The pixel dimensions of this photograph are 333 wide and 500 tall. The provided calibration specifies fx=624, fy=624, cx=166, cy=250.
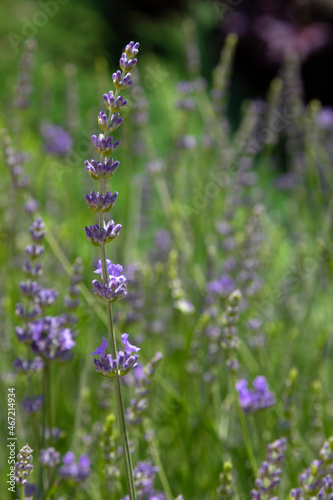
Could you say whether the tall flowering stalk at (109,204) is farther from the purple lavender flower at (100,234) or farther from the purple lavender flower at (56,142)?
the purple lavender flower at (56,142)

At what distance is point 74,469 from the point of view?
37.5 inches

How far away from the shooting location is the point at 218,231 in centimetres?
179

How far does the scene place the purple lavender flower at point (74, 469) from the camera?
0.96 meters

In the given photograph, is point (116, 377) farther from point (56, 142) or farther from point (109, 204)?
point (56, 142)

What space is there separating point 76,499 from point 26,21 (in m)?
4.51

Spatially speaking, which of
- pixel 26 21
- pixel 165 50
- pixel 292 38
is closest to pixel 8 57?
pixel 26 21

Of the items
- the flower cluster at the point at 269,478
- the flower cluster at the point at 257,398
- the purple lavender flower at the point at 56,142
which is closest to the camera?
the flower cluster at the point at 269,478

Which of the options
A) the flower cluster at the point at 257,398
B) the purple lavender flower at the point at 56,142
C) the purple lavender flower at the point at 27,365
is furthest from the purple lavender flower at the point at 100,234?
the purple lavender flower at the point at 56,142

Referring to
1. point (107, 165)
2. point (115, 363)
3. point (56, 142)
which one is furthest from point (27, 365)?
point (56, 142)

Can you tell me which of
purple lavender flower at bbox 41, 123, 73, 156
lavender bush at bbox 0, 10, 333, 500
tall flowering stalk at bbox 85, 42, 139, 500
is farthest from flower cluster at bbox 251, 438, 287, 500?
purple lavender flower at bbox 41, 123, 73, 156

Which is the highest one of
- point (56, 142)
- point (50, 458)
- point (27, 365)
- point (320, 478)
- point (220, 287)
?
point (56, 142)

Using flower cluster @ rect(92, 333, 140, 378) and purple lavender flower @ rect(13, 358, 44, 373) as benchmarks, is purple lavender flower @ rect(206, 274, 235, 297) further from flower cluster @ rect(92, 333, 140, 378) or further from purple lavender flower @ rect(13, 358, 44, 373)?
flower cluster @ rect(92, 333, 140, 378)

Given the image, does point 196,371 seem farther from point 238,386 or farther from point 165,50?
point 165,50

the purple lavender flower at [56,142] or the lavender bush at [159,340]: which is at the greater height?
the purple lavender flower at [56,142]
